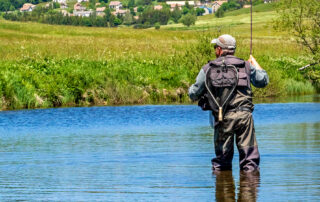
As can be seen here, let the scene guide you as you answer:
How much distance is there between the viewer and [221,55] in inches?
342

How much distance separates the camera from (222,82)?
8352mm

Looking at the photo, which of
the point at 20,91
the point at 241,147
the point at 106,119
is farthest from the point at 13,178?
the point at 20,91

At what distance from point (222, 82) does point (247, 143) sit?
826 millimetres

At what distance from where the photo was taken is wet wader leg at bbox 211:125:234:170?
8648mm

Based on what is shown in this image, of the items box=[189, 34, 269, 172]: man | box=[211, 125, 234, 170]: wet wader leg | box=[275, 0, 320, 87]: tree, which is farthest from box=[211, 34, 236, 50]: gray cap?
box=[275, 0, 320, 87]: tree

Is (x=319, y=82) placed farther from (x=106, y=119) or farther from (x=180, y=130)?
(x=180, y=130)

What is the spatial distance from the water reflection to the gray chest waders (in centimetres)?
75

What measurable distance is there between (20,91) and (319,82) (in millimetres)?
13696

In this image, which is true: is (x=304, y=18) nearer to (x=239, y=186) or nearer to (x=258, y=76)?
(x=258, y=76)

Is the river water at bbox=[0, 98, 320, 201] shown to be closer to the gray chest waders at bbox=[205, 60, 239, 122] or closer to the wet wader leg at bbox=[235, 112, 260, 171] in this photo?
the wet wader leg at bbox=[235, 112, 260, 171]

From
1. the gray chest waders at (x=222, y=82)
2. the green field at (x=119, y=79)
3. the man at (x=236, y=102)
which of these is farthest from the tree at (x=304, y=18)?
the gray chest waders at (x=222, y=82)

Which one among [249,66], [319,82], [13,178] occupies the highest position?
[249,66]

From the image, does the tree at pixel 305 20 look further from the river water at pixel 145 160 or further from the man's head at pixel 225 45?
the man's head at pixel 225 45

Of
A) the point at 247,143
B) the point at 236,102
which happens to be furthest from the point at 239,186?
the point at 236,102
